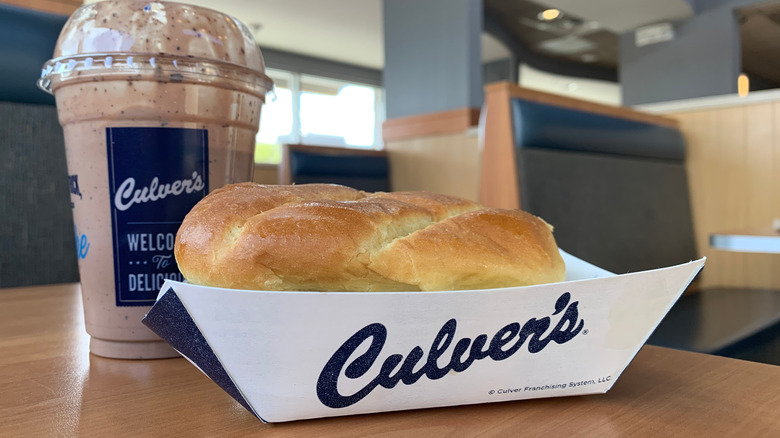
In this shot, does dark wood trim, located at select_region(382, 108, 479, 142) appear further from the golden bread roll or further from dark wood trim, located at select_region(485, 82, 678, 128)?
the golden bread roll

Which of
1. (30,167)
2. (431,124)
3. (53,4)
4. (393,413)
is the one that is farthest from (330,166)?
(393,413)

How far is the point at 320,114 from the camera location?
1030 cm

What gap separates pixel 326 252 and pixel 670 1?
660 cm

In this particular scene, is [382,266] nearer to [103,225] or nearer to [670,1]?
[103,225]

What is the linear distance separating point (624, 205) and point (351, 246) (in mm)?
2192

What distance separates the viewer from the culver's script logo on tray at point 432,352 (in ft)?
0.99

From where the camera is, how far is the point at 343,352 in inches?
11.8

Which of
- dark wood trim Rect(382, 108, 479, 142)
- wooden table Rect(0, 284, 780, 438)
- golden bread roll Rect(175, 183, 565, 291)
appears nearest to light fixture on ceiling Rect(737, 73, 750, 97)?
dark wood trim Rect(382, 108, 479, 142)

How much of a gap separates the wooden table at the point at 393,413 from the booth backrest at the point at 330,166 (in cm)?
292

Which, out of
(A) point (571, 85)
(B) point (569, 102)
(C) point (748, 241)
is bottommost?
(C) point (748, 241)

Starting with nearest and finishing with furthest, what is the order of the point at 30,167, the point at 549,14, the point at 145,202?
the point at 145,202 → the point at 30,167 → the point at 549,14

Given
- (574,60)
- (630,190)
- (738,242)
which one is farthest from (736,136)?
(574,60)

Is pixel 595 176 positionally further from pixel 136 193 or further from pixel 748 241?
pixel 136 193

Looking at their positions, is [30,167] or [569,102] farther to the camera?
[569,102]
